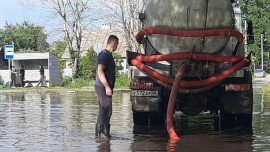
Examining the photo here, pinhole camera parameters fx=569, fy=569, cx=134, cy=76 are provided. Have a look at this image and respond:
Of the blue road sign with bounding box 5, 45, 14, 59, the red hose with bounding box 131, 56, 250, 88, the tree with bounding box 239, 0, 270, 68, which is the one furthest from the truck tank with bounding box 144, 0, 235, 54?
the tree with bounding box 239, 0, 270, 68

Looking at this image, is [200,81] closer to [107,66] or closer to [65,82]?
[107,66]

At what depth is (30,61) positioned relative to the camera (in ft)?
144

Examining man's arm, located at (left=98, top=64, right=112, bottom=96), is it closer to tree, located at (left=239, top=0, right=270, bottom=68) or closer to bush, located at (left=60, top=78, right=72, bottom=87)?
bush, located at (left=60, top=78, right=72, bottom=87)

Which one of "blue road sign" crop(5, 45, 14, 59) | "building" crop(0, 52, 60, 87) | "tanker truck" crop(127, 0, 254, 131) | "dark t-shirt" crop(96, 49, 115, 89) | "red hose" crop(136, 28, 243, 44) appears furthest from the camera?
"building" crop(0, 52, 60, 87)

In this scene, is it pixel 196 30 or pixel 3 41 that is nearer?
pixel 196 30

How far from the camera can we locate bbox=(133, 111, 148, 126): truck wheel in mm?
12720

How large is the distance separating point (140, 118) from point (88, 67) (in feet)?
107

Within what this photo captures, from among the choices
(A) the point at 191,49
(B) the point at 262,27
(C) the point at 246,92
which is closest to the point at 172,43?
(A) the point at 191,49

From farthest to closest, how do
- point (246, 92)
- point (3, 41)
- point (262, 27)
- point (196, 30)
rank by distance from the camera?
point (3, 41) → point (262, 27) → point (246, 92) → point (196, 30)

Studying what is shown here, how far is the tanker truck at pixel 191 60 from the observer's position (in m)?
10.3

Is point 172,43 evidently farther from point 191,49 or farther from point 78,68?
point 78,68

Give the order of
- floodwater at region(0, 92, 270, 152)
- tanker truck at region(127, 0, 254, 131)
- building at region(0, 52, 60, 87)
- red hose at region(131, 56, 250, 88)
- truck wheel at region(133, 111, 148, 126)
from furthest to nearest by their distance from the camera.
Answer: building at region(0, 52, 60, 87) → truck wheel at region(133, 111, 148, 126) → red hose at region(131, 56, 250, 88) → tanker truck at region(127, 0, 254, 131) → floodwater at region(0, 92, 270, 152)

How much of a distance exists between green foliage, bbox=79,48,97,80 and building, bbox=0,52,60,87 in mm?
2115

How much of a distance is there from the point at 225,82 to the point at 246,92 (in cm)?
46
